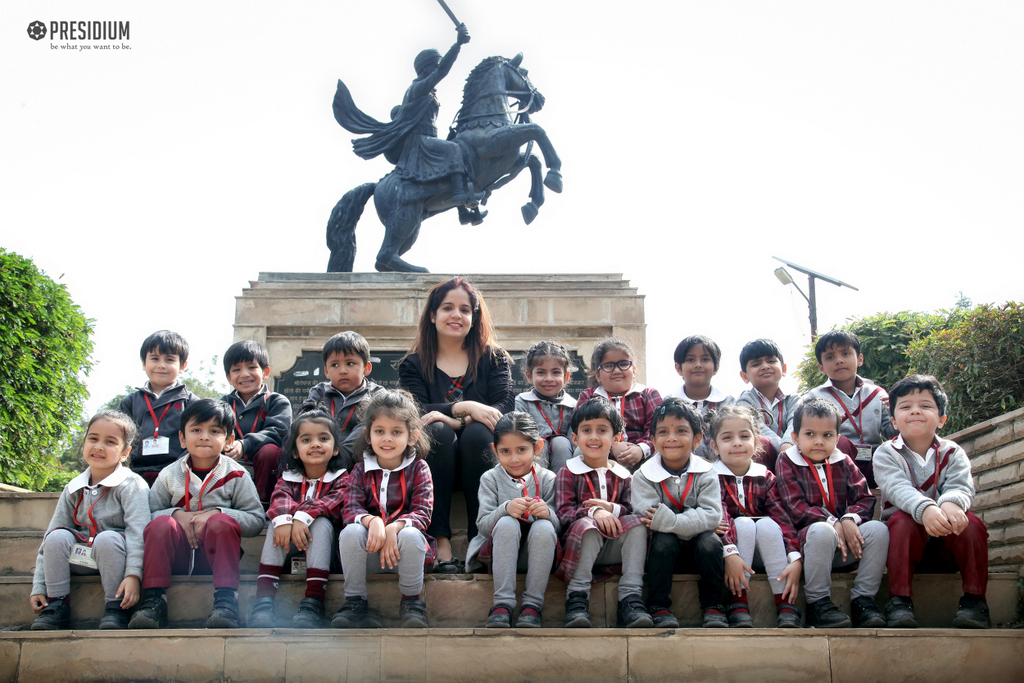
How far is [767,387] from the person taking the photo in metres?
4.93

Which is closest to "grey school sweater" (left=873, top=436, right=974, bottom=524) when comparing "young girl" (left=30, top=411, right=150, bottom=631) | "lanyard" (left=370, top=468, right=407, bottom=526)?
"lanyard" (left=370, top=468, right=407, bottom=526)

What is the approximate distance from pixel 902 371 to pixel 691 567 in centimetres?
823

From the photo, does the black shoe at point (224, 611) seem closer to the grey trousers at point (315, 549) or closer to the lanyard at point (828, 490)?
the grey trousers at point (315, 549)

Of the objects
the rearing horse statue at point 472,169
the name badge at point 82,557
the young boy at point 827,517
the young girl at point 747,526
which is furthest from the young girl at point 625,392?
the rearing horse statue at point 472,169

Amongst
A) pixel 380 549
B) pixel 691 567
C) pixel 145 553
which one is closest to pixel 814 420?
pixel 691 567

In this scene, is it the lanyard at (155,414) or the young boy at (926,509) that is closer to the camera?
the young boy at (926,509)

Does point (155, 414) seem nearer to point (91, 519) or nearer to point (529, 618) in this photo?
point (91, 519)

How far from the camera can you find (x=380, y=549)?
3.46 m

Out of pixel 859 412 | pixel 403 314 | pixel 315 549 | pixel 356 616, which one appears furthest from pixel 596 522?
pixel 403 314

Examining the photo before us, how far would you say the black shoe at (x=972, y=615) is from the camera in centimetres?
333

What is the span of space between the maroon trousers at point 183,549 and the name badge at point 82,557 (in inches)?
8.8

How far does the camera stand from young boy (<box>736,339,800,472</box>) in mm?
4828

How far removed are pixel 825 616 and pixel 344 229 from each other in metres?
6.54

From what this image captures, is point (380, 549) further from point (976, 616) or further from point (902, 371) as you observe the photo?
point (902, 371)
